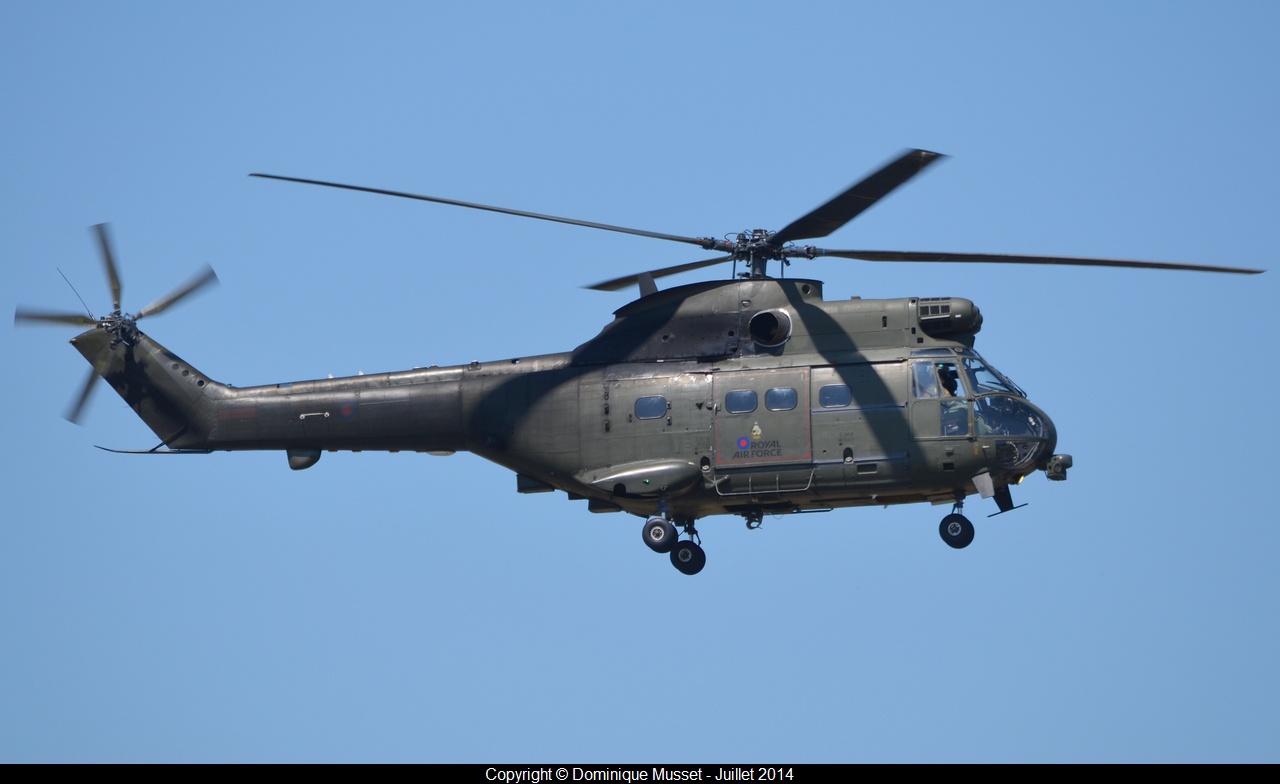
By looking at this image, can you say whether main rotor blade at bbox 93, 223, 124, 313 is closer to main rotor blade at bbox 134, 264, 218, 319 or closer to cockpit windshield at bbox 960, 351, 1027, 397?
main rotor blade at bbox 134, 264, 218, 319

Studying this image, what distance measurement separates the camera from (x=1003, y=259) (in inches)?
1016

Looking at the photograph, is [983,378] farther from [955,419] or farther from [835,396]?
[835,396]

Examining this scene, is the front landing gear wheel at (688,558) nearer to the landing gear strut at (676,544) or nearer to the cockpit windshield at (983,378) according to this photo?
the landing gear strut at (676,544)

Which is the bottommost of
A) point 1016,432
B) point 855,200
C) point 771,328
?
point 1016,432

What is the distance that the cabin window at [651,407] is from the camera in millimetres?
27203

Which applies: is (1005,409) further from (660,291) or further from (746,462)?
(660,291)

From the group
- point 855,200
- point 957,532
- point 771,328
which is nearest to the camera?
point 855,200

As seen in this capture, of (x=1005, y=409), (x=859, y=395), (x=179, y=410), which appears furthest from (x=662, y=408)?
(x=179, y=410)

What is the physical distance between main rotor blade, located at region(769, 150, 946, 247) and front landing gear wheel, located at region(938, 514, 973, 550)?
496 cm

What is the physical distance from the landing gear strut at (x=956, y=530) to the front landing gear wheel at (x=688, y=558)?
3892 mm

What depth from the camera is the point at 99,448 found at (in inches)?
1143

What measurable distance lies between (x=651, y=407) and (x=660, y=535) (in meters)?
2.08

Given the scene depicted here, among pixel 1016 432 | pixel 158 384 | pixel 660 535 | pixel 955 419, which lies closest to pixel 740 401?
pixel 660 535
